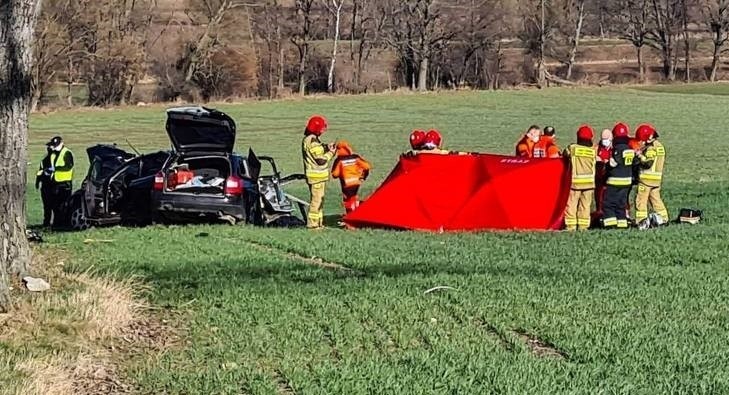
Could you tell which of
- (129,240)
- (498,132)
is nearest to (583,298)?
(129,240)

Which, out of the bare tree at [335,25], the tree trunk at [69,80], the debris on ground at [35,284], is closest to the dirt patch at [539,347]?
the debris on ground at [35,284]

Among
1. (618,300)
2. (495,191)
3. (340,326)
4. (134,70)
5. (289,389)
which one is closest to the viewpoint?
(289,389)

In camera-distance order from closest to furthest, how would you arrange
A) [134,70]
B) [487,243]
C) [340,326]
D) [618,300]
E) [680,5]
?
[340,326] < [618,300] < [487,243] < [134,70] < [680,5]

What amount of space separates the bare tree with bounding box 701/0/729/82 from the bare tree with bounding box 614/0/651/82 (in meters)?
4.99

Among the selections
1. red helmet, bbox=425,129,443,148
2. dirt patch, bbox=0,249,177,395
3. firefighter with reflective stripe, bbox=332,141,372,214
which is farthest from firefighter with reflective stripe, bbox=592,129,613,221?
dirt patch, bbox=0,249,177,395

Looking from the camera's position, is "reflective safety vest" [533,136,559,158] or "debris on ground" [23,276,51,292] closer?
"debris on ground" [23,276,51,292]

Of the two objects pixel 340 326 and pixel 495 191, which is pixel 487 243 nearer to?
pixel 495 191

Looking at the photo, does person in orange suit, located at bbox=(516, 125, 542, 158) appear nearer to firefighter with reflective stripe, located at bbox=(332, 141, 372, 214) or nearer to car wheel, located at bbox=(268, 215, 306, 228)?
firefighter with reflective stripe, located at bbox=(332, 141, 372, 214)

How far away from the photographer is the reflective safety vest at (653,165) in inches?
615

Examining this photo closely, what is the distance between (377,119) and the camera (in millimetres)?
54938

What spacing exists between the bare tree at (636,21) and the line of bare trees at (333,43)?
5.0 inches

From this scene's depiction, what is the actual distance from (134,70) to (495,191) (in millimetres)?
55689

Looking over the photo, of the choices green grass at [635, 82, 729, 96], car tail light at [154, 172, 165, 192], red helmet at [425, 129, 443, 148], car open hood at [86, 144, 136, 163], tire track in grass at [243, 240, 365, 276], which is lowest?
tire track in grass at [243, 240, 365, 276]

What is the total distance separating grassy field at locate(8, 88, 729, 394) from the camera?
19.7 ft
